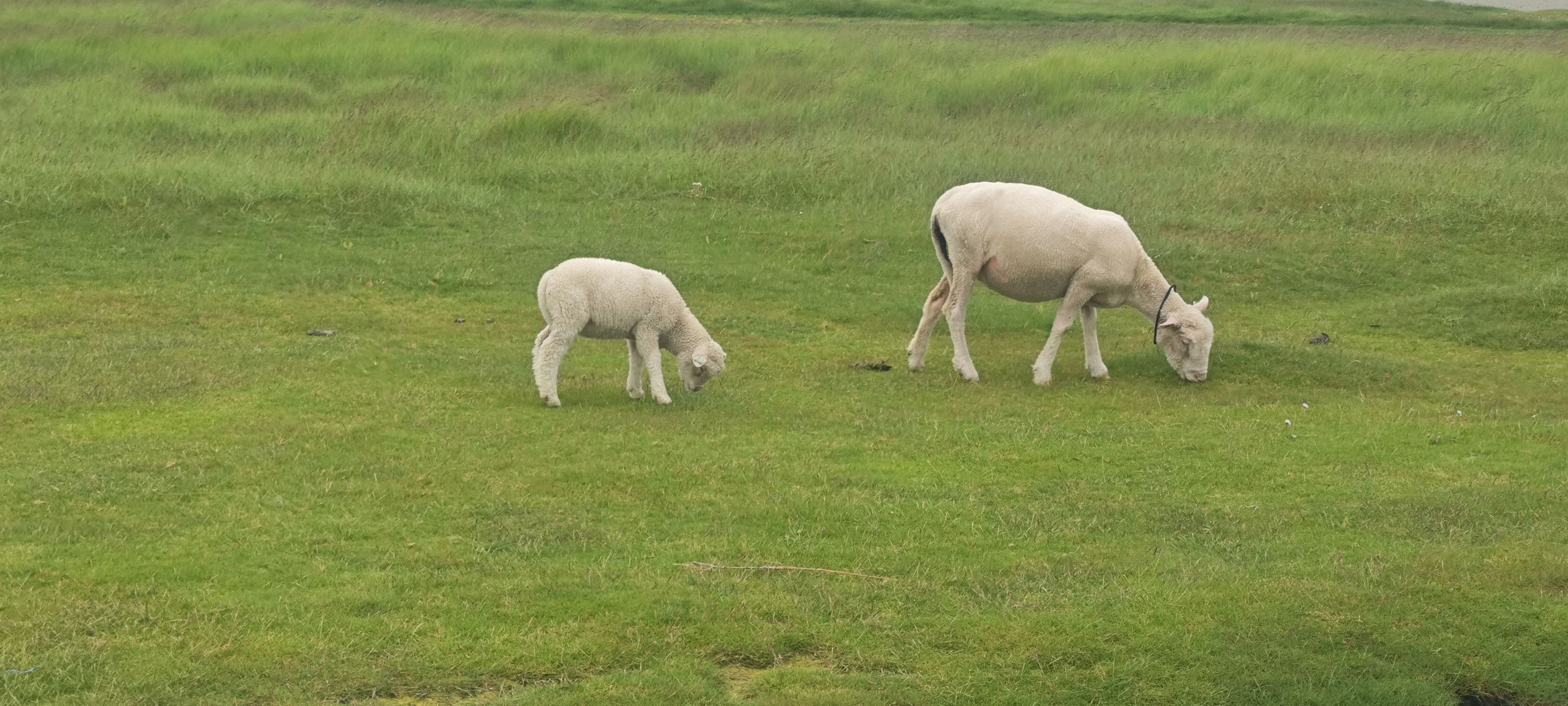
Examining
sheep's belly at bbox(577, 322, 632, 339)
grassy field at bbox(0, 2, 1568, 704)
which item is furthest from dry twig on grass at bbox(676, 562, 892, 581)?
sheep's belly at bbox(577, 322, 632, 339)

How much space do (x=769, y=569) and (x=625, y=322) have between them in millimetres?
4063

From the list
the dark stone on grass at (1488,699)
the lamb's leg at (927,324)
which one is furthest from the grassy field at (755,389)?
the lamb's leg at (927,324)

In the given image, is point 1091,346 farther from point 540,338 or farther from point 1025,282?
point 540,338

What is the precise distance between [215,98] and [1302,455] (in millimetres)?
20116

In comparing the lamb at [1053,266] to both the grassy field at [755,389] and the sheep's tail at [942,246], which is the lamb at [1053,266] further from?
the grassy field at [755,389]

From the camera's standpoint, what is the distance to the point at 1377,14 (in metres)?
50.6

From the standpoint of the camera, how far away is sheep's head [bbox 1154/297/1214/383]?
14172mm

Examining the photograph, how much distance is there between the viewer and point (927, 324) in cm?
1468

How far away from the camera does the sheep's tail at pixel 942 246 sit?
47.5 ft

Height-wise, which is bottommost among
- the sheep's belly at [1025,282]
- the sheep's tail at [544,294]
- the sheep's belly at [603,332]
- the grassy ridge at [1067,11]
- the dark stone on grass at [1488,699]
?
the grassy ridge at [1067,11]

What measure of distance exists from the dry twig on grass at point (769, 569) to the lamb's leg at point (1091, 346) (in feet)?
22.2

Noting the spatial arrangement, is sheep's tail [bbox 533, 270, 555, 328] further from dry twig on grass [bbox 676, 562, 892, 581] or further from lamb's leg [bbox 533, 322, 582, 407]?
dry twig on grass [bbox 676, 562, 892, 581]

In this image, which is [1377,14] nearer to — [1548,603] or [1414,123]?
[1414,123]

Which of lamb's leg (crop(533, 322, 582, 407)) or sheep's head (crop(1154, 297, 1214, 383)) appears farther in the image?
sheep's head (crop(1154, 297, 1214, 383))
